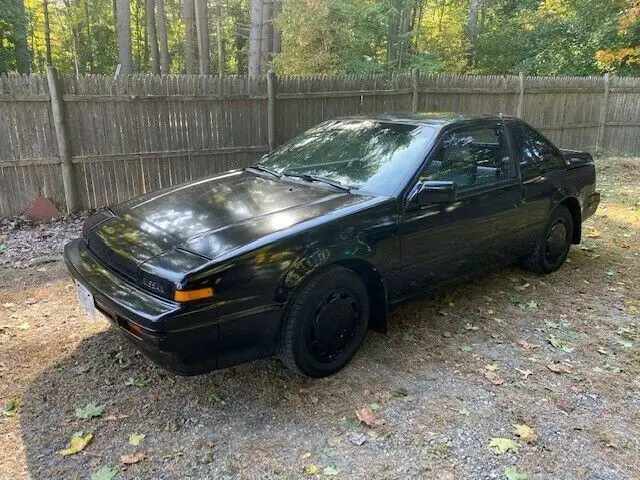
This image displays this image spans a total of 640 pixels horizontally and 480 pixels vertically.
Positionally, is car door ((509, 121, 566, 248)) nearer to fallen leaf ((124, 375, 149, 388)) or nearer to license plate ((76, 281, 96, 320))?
fallen leaf ((124, 375, 149, 388))

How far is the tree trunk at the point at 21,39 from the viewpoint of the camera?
52.8ft

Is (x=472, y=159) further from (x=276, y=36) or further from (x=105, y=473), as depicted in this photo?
(x=276, y=36)

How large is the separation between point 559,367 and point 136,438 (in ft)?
9.17

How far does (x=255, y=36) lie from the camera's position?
16891mm

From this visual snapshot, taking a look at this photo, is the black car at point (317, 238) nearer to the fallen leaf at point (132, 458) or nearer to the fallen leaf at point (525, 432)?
the fallen leaf at point (132, 458)

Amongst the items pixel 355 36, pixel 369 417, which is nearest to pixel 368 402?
pixel 369 417

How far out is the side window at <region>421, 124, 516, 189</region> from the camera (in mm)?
3771

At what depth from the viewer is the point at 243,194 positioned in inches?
142

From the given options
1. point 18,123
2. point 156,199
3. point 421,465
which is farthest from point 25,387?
point 18,123

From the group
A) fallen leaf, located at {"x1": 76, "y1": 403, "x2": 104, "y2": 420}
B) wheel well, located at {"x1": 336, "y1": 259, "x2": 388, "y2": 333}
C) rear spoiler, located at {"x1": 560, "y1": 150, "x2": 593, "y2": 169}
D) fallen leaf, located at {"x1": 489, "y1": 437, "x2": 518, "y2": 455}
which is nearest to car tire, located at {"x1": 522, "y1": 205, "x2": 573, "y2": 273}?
rear spoiler, located at {"x1": 560, "y1": 150, "x2": 593, "y2": 169}

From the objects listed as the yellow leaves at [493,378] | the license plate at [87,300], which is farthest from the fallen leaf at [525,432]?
the license plate at [87,300]

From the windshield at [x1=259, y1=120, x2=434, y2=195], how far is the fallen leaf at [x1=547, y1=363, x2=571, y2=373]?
1.67 m

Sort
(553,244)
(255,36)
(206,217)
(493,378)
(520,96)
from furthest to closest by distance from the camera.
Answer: (255,36) < (520,96) < (553,244) < (493,378) < (206,217)

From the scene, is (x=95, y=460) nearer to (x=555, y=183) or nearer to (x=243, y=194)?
(x=243, y=194)
